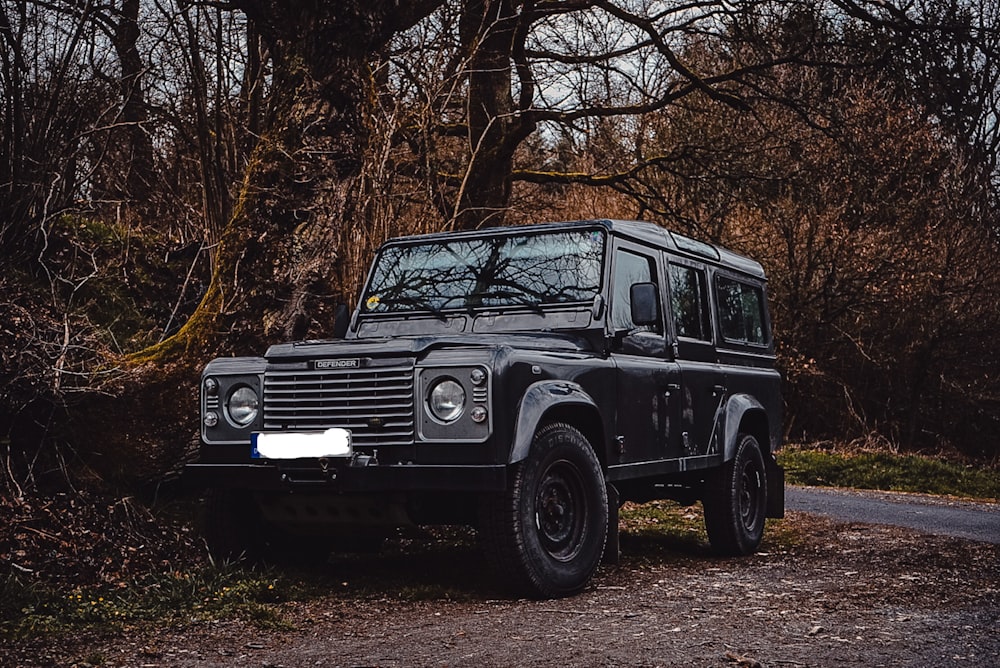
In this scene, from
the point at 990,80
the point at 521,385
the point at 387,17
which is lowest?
the point at 521,385

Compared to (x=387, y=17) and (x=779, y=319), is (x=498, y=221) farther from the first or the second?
(x=779, y=319)

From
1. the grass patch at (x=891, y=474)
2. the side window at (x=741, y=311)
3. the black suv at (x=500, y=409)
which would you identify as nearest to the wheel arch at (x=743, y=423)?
the black suv at (x=500, y=409)

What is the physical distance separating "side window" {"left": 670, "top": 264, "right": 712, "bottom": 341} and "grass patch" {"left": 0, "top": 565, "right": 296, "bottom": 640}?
324 cm

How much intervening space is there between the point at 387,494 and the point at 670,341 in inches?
104

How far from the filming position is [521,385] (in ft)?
21.3

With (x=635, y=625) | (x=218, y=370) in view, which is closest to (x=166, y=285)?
(x=218, y=370)

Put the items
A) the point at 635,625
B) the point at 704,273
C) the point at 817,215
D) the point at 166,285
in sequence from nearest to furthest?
1. the point at 635,625
2. the point at 704,273
3. the point at 166,285
4. the point at 817,215

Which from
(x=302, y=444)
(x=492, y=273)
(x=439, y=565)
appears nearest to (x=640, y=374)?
(x=492, y=273)

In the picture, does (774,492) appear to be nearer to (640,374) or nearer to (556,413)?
(640,374)

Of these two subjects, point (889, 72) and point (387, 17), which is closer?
point (387, 17)

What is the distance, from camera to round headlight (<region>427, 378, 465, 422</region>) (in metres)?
6.40

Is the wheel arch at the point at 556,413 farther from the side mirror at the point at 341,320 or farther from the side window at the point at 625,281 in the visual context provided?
the side mirror at the point at 341,320

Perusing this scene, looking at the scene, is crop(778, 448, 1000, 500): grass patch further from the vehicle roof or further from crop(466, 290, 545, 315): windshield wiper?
crop(466, 290, 545, 315): windshield wiper

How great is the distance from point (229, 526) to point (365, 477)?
1182mm
